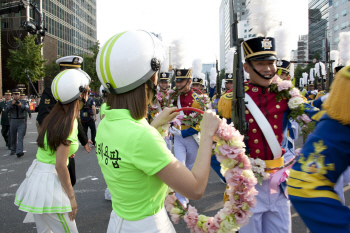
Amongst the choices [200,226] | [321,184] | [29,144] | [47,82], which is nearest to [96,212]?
[200,226]

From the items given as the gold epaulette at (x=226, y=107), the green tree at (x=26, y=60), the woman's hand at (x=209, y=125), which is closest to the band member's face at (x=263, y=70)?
the gold epaulette at (x=226, y=107)

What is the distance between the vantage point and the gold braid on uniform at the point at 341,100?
1058 millimetres

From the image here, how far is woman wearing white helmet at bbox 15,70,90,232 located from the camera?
2.52 m

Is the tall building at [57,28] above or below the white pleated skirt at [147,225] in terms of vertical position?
above

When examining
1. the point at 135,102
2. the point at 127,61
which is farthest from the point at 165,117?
the point at 127,61

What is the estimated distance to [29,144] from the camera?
436 inches

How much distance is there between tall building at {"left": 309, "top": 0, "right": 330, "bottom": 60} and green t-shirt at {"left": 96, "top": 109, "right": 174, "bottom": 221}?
96115 mm

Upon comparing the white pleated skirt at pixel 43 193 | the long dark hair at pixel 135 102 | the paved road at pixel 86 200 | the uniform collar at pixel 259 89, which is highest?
the uniform collar at pixel 259 89

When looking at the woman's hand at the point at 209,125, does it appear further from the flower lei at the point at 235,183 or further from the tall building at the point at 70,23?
the tall building at the point at 70,23

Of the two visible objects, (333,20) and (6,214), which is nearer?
(6,214)

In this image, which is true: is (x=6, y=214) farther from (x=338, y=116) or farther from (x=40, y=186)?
(x=338, y=116)

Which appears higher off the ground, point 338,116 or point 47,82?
point 47,82

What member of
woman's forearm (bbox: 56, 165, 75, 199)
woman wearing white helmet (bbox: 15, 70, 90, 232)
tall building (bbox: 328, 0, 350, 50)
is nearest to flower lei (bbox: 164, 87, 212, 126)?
woman wearing white helmet (bbox: 15, 70, 90, 232)

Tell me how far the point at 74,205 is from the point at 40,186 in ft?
1.22
